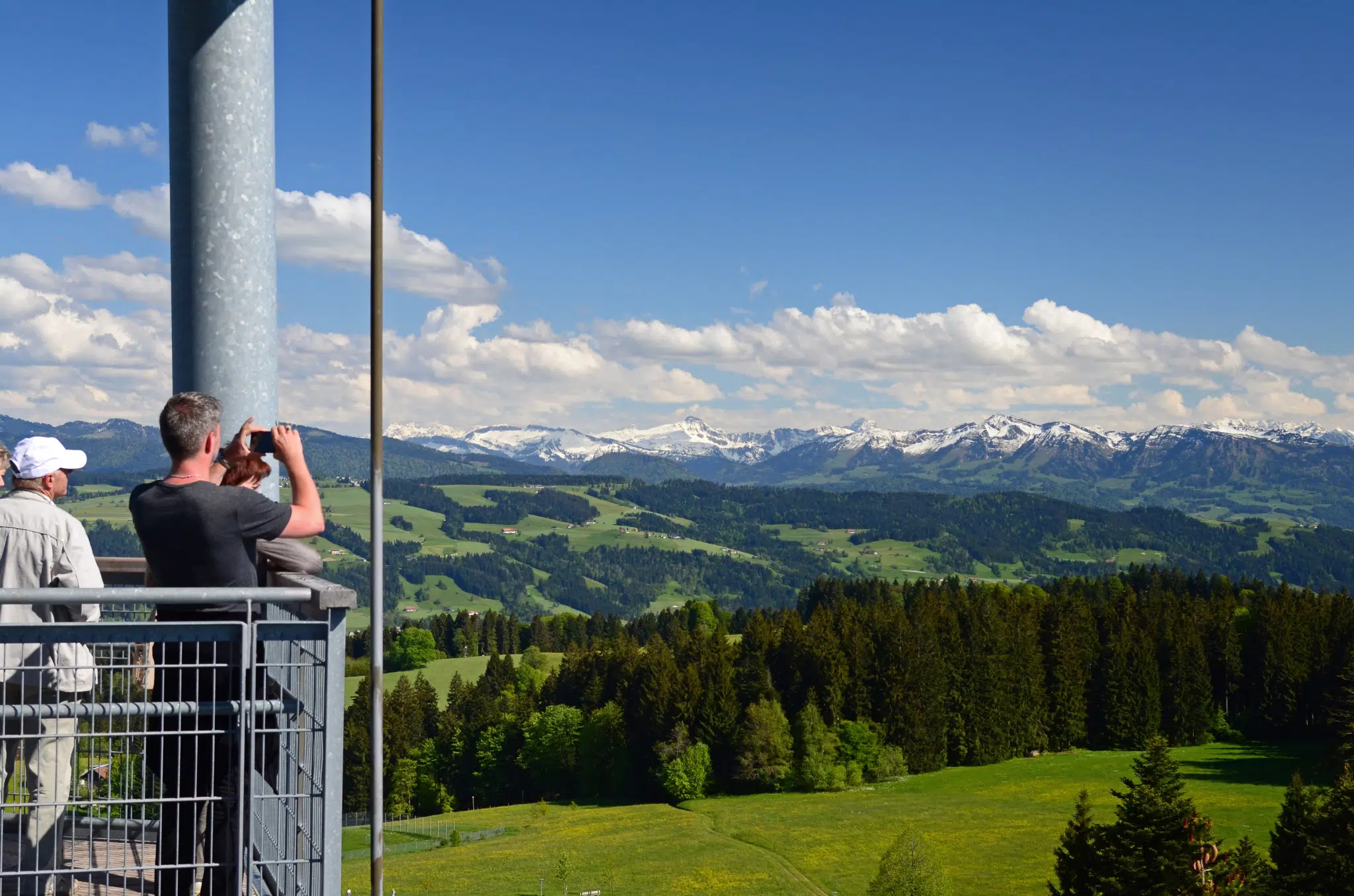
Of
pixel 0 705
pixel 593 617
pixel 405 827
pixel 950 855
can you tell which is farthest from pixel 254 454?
pixel 593 617

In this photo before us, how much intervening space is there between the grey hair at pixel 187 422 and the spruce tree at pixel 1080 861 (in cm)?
4291

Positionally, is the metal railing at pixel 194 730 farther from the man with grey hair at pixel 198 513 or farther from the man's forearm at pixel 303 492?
the man's forearm at pixel 303 492

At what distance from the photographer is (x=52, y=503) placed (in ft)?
19.4

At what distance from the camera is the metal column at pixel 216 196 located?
5.44m

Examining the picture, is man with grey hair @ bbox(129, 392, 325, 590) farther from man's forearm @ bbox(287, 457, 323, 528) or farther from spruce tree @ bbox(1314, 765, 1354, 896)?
spruce tree @ bbox(1314, 765, 1354, 896)

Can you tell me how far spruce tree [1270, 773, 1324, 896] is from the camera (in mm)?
37719

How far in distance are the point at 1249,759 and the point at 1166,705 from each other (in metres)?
9.23

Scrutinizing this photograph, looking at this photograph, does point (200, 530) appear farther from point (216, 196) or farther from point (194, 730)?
point (216, 196)

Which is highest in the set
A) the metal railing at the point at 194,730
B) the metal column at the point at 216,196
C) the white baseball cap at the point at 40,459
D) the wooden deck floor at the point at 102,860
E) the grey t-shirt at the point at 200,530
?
the metal column at the point at 216,196

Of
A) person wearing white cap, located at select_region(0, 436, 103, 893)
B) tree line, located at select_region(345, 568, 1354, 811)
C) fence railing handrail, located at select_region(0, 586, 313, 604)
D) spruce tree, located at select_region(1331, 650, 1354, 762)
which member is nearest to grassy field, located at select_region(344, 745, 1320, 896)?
spruce tree, located at select_region(1331, 650, 1354, 762)

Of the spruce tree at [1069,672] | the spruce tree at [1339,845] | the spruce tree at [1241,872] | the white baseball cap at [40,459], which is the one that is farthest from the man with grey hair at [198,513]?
the spruce tree at [1069,672]

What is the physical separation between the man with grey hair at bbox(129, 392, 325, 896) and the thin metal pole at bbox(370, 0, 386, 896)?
0.40 metres

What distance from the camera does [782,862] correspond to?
62.0 meters

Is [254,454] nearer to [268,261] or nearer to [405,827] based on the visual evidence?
[268,261]
